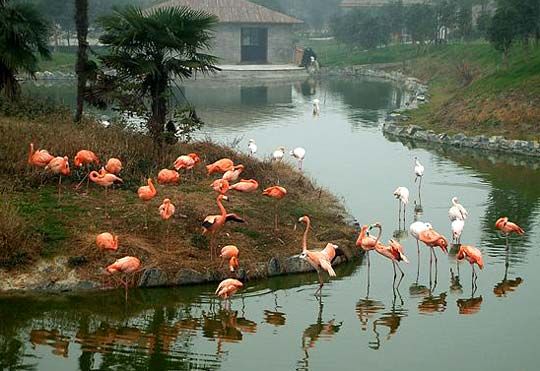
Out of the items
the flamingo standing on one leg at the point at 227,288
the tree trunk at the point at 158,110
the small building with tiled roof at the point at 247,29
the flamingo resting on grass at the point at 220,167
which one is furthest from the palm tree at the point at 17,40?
the small building with tiled roof at the point at 247,29

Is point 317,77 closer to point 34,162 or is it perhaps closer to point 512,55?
point 512,55

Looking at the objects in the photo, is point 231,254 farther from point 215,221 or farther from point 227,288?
point 227,288

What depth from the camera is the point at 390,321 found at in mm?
15492

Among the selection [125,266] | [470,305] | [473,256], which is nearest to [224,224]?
[125,266]

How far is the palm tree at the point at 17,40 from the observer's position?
917 inches

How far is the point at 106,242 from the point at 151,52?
6919mm

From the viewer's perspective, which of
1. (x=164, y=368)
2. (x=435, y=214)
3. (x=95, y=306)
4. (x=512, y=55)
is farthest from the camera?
(x=512, y=55)

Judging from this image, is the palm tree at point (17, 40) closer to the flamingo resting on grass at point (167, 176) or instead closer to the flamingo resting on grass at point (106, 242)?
the flamingo resting on grass at point (167, 176)

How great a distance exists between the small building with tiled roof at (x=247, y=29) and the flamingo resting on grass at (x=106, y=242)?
58083 mm

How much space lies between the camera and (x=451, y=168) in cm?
3056

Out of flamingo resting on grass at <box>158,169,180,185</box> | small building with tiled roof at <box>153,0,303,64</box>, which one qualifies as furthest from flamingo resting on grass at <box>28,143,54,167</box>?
small building with tiled roof at <box>153,0,303,64</box>

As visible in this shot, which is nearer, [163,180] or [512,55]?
[163,180]

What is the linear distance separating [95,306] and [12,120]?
7842 mm

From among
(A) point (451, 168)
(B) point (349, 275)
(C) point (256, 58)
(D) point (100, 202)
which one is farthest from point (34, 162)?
(C) point (256, 58)
